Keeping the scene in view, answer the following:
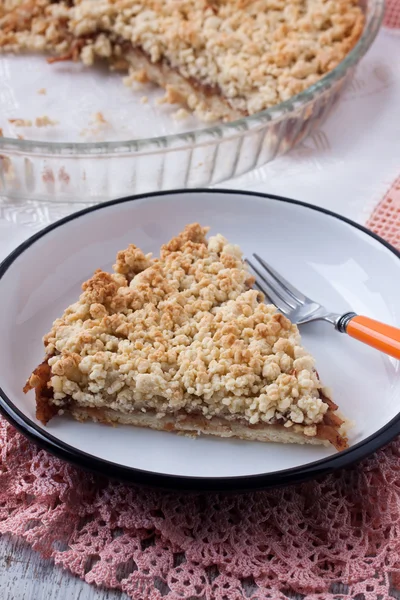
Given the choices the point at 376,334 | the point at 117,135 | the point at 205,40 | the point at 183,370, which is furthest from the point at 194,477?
the point at 205,40

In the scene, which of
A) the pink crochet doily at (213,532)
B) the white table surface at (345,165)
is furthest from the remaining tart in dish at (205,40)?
the pink crochet doily at (213,532)

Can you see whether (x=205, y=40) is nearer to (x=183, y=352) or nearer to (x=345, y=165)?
(x=345, y=165)

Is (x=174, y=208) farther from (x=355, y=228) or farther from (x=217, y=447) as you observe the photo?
(x=217, y=447)

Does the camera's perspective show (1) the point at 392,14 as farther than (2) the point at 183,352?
Yes

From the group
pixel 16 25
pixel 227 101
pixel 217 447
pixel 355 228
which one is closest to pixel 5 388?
pixel 217 447

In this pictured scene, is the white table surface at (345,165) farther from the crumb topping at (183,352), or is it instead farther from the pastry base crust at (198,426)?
the pastry base crust at (198,426)
